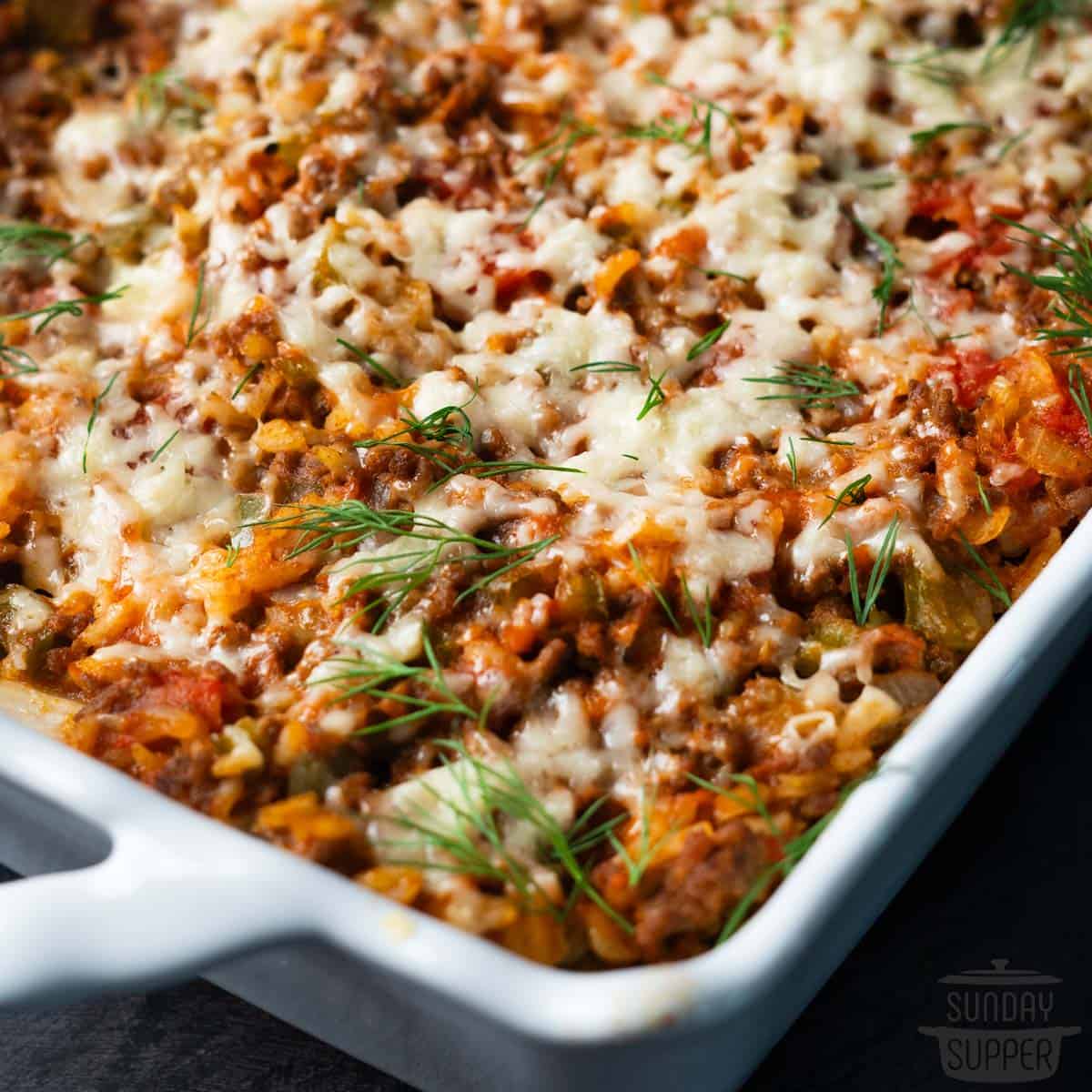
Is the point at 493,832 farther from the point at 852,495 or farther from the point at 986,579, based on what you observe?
the point at 986,579

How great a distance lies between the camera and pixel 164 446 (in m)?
2.94

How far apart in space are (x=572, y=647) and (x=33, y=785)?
2.92ft

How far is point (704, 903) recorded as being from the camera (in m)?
2.19

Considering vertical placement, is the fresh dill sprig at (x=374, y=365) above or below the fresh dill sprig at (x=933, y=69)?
below

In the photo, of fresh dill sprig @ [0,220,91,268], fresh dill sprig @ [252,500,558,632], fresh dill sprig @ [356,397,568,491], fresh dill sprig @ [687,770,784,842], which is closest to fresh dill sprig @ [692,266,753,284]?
fresh dill sprig @ [356,397,568,491]

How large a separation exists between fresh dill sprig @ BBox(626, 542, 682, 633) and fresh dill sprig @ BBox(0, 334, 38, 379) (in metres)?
1.44

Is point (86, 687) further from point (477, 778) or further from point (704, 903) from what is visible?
point (704, 903)

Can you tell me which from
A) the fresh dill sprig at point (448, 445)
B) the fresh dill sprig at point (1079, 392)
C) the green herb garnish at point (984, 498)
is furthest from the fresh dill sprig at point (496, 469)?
the fresh dill sprig at point (1079, 392)

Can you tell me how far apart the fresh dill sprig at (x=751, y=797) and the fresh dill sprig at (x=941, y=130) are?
1.83 m

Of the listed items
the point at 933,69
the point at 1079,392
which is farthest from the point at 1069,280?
the point at 933,69

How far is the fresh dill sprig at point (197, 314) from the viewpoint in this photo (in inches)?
125

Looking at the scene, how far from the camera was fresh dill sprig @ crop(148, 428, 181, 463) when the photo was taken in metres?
2.93

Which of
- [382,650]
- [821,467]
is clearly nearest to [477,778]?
[382,650]

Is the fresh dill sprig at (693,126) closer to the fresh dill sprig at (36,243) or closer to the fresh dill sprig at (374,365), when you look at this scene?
the fresh dill sprig at (374,365)
